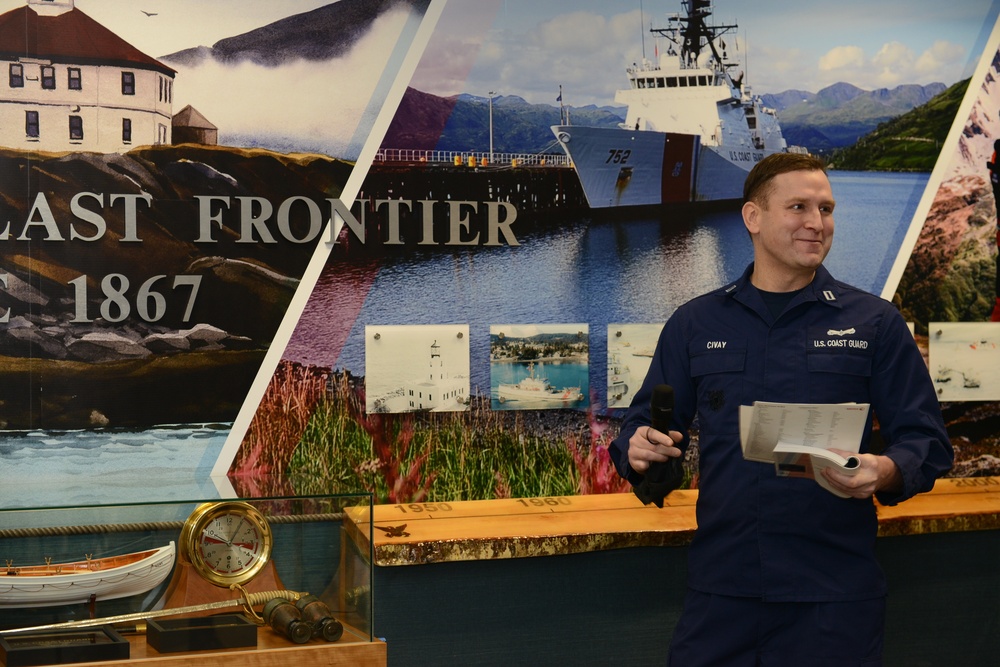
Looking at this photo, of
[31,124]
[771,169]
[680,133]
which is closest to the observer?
[771,169]

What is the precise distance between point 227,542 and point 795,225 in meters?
1.45

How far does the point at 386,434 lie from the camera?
350 centimetres

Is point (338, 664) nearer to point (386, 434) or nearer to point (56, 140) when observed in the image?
point (386, 434)

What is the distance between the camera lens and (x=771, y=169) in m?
2.62

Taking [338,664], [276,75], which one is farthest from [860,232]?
[338,664]

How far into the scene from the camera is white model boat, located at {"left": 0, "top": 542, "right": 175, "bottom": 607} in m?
1.96

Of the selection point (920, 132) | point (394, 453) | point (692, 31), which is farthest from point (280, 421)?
point (920, 132)

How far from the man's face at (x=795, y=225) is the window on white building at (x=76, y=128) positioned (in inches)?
78.0

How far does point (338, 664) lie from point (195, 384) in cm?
146

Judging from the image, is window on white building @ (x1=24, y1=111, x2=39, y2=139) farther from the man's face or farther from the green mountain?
the green mountain

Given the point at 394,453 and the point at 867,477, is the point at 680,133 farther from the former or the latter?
the point at 867,477

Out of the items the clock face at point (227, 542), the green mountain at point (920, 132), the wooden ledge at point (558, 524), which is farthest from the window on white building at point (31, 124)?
the green mountain at point (920, 132)

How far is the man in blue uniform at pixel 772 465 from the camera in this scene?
242cm

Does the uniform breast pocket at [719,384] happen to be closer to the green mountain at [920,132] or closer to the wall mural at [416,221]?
the wall mural at [416,221]
